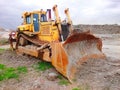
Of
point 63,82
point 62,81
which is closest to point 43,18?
point 62,81

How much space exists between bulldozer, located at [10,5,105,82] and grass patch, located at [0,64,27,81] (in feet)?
3.24

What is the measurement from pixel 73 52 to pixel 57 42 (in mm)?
797

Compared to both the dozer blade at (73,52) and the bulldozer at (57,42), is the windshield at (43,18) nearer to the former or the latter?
the bulldozer at (57,42)

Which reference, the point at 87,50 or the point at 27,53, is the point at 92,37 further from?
the point at 27,53

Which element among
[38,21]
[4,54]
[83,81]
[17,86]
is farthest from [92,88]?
[4,54]

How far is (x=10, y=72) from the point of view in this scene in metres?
11.6

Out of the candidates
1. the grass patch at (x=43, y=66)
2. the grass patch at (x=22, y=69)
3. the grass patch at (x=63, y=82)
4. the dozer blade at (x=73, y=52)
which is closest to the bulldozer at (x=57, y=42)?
the dozer blade at (x=73, y=52)

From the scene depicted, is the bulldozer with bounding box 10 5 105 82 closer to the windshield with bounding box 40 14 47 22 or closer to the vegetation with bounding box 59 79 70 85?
the windshield with bounding box 40 14 47 22

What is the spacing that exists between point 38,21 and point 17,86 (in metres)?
5.12

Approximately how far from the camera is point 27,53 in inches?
552

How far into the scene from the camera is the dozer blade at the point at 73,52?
33.2 ft

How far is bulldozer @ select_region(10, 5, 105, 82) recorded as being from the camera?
10.4m

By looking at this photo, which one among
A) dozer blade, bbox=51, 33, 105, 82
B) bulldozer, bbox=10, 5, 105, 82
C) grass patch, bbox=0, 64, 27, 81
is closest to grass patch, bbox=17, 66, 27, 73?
grass patch, bbox=0, 64, 27, 81

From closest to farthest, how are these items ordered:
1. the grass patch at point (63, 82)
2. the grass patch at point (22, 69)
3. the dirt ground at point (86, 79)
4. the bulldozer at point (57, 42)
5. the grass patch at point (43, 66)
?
the dirt ground at point (86, 79), the grass patch at point (63, 82), the bulldozer at point (57, 42), the grass patch at point (22, 69), the grass patch at point (43, 66)
